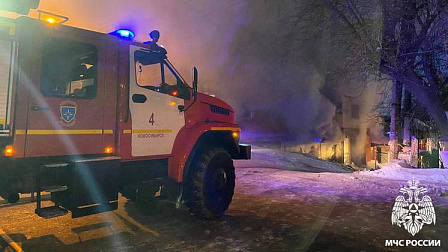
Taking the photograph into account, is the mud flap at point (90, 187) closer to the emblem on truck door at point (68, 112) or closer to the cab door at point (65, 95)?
the cab door at point (65, 95)

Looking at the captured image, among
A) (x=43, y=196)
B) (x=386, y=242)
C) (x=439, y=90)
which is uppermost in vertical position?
(x=439, y=90)

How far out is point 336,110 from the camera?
24.2 metres

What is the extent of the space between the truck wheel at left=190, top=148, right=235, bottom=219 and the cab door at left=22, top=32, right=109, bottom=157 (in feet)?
4.43

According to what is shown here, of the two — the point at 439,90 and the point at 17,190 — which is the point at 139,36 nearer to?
the point at 17,190

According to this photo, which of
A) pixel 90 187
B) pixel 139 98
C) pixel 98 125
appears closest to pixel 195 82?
pixel 139 98

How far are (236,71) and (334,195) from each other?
11.3 metres

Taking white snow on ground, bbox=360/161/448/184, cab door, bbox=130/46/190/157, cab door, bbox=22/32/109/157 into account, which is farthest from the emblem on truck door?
white snow on ground, bbox=360/161/448/184

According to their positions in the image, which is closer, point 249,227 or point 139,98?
point 139,98

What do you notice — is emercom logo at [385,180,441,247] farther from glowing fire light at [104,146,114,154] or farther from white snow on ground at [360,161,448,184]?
glowing fire light at [104,146,114,154]

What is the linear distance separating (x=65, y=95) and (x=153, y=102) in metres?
1.01

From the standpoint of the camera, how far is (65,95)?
10.9 ft

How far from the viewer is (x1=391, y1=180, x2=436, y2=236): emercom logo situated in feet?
14.7

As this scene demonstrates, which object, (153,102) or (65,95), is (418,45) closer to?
(153,102)

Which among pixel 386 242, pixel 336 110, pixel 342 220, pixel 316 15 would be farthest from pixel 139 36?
pixel 336 110
